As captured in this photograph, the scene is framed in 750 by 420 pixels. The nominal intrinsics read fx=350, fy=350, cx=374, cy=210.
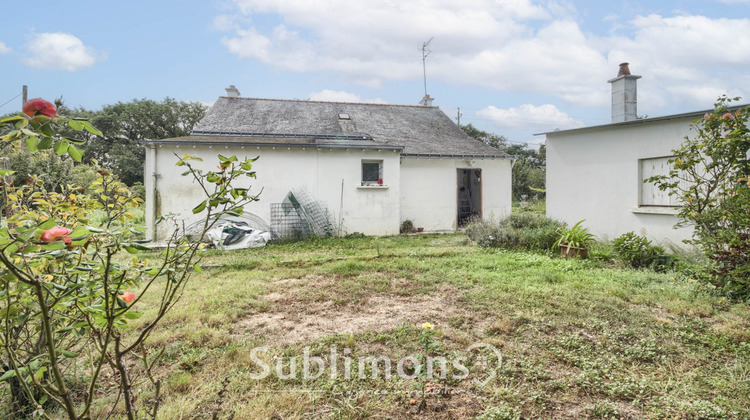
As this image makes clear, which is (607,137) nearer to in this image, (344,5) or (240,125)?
(344,5)

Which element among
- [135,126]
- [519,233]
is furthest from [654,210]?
[135,126]

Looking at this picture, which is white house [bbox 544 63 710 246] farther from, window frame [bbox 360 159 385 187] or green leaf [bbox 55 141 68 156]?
green leaf [bbox 55 141 68 156]

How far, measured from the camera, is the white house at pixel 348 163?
1015cm

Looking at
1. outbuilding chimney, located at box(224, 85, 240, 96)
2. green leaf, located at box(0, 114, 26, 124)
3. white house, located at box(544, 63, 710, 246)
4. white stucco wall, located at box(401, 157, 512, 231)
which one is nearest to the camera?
green leaf, located at box(0, 114, 26, 124)

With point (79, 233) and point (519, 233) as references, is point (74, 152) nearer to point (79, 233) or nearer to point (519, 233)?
point (79, 233)

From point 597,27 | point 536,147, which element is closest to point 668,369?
point 597,27

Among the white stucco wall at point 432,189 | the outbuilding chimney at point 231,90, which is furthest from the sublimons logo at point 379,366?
the outbuilding chimney at point 231,90

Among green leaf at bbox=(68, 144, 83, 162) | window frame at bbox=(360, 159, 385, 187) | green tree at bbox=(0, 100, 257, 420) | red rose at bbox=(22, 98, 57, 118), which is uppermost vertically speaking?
window frame at bbox=(360, 159, 385, 187)

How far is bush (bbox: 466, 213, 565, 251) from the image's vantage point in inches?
314

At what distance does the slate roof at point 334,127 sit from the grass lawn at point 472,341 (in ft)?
22.4

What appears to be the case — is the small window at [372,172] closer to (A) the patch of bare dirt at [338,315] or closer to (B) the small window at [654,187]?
(B) the small window at [654,187]

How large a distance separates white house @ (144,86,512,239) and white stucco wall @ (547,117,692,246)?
4.00m

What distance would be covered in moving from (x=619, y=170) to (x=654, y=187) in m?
0.79

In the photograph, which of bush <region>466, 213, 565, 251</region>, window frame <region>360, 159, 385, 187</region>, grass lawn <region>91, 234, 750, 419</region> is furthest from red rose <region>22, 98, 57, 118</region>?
window frame <region>360, 159, 385, 187</region>
